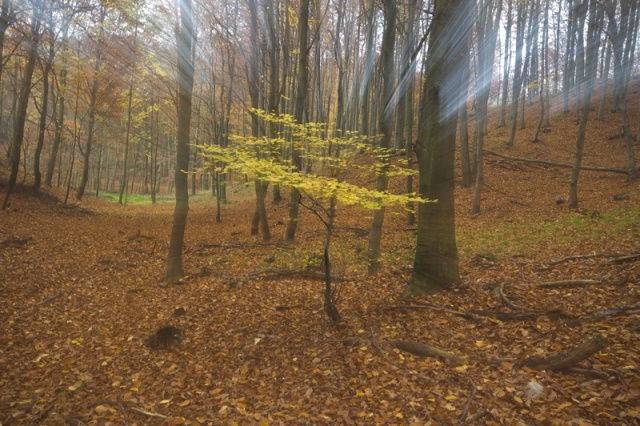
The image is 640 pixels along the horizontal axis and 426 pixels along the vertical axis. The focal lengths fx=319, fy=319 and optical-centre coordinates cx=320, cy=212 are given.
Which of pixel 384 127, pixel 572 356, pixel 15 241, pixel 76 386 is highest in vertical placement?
pixel 384 127

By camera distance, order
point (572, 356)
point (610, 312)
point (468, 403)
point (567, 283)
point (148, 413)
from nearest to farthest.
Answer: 1. point (468, 403)
2. point (572, 356)
3. point (148, 413)
4. point (610, 312)
5. point (567, 283)

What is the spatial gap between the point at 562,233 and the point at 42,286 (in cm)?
1410

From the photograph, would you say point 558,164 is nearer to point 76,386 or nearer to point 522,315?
point 522,315

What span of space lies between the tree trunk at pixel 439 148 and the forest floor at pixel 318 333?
1.72 feet

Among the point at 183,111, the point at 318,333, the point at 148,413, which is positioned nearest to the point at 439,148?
the point at 318,333

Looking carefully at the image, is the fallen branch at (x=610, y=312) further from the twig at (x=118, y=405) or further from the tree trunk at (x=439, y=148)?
the twig at (x=118, y=405)

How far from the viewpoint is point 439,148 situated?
5.83 metres

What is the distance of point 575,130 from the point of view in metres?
22.8

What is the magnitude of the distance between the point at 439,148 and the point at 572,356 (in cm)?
364

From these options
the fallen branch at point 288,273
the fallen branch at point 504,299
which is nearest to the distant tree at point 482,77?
the fallen branch at point 288,273

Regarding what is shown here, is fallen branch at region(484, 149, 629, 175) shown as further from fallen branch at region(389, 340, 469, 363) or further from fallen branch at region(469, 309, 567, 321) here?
fallen branch at region(389, 340, 469, 363)

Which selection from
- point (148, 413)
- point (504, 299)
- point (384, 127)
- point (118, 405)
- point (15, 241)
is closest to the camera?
point (148, 413)

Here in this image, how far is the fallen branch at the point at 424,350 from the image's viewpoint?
13.9 feet

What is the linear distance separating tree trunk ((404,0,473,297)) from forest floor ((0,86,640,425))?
526 mm
